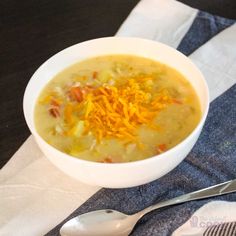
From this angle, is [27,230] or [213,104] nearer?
[27,230]

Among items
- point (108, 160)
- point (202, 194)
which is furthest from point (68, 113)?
point (202, 194)

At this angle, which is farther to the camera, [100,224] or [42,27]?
[42,27]

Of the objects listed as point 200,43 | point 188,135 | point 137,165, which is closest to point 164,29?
point 200,43

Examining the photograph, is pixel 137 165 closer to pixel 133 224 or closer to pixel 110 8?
pixel 133 224

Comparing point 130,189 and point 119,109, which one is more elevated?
point 119,109

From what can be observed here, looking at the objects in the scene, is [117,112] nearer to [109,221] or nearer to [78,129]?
[78,129]

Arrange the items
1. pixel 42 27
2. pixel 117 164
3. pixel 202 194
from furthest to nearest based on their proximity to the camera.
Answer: pixel 42 27
pixel 202 194
pixel 117 164
